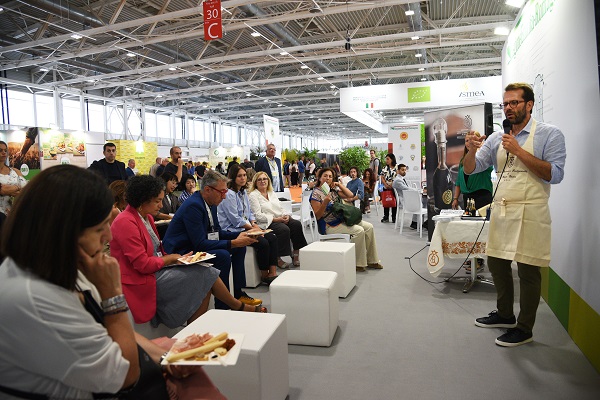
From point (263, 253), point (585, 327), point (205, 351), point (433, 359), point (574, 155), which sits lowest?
point (433, 359)

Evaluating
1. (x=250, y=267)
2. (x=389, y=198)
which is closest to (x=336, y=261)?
(x=250, y=267)

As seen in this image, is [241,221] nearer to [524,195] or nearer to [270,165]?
[524,195]

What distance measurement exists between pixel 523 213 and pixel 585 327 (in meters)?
0.78

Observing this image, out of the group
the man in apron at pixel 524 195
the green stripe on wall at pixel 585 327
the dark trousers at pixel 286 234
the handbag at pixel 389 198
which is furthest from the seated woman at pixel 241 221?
the handbag at pixel 389 198

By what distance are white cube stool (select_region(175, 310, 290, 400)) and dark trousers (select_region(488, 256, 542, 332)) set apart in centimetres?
167

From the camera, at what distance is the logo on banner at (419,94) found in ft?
35.4

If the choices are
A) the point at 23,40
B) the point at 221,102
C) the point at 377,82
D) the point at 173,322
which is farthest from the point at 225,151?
the point at 173,322

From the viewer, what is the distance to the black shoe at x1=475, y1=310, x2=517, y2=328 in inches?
124

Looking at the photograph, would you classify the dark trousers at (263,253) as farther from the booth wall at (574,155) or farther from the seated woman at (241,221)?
the booth wall at (574,155)

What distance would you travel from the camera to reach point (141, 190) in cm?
252

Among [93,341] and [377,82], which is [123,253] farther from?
[377,82]

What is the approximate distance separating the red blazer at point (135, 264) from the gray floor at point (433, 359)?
0.97 metres

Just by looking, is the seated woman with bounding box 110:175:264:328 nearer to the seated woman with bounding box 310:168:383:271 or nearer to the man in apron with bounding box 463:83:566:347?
the man in apron with bounding box 463:83:566:347

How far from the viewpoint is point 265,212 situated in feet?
16.5
